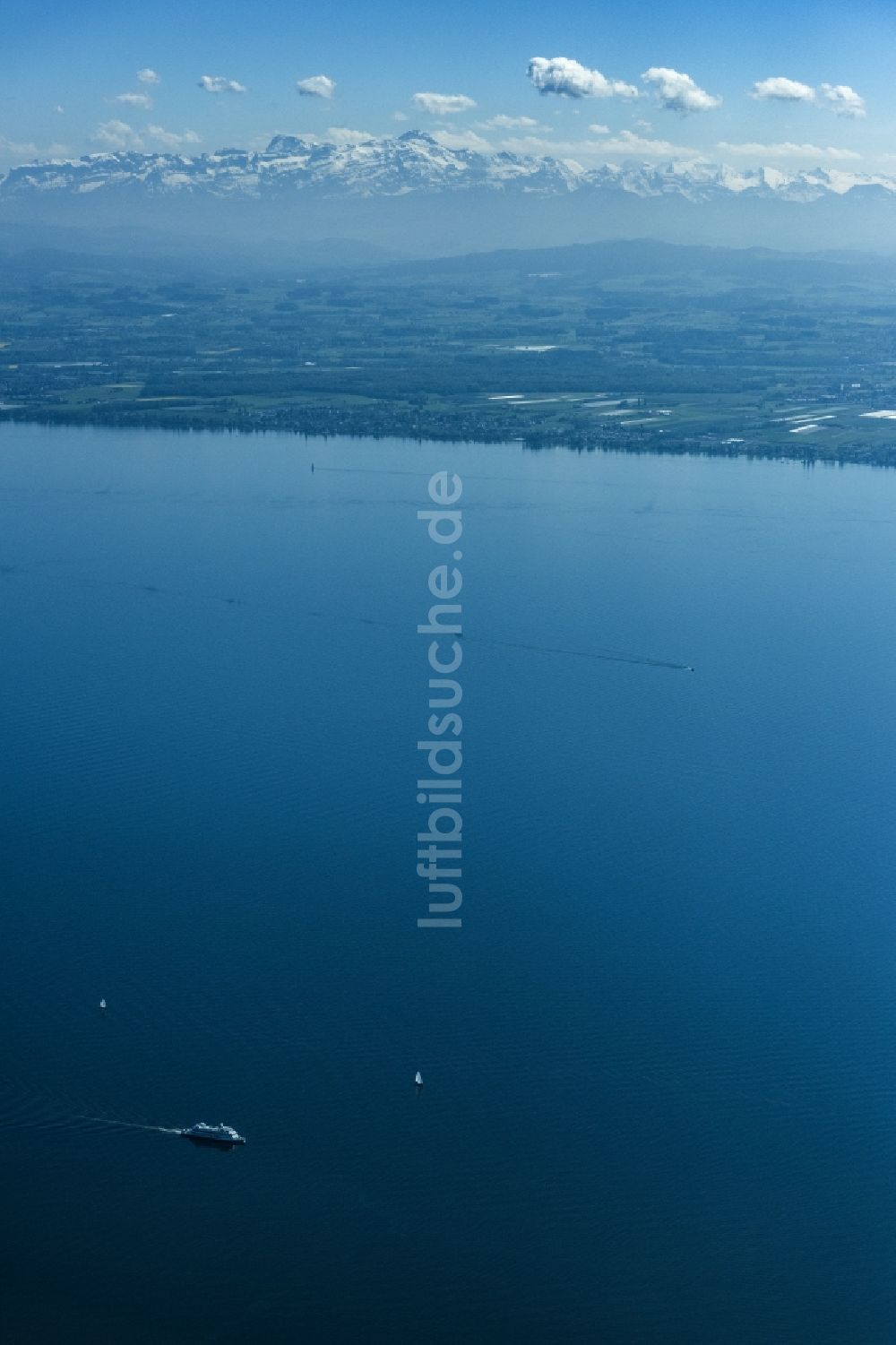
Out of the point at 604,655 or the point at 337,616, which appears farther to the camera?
the point at 337,616

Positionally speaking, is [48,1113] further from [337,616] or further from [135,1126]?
[337,616]

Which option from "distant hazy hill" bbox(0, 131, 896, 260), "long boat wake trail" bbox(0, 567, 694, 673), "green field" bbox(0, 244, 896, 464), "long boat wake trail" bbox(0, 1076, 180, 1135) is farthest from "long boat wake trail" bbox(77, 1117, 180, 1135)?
"distant hazy hill" bbox(0, 131, 896, 260)

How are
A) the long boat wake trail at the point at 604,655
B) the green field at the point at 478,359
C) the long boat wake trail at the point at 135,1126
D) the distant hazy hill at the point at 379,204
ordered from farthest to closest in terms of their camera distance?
the distant hazy hill at the point at 379,204 → the green field at the point at 478,359 → the long boat wake trail at the point at 604,655 → the long boat wake trail at the point at 135,1126

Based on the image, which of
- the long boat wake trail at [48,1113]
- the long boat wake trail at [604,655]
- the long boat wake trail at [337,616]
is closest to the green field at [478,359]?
the long boat wake trail at [337,616]

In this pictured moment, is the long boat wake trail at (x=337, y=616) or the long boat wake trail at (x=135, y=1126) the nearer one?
the long boat wake trail at (x=135, y=1126)

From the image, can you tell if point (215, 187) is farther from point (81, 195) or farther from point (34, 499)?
point (34, 499)

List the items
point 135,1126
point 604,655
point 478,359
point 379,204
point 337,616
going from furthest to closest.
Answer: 1. point 379,204
2. point 478,359
3. point 337,616
4. point 604,655
5. point 135,1126

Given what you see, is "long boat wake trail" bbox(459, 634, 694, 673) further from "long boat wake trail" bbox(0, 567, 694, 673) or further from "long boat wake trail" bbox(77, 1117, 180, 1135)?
"long boat wake trail" bbox(77, 1117, 180, 1135)

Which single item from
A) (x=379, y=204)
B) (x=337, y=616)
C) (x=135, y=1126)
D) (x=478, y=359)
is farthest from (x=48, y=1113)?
(x=379, y=204)

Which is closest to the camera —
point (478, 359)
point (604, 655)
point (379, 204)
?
point (604, 655)

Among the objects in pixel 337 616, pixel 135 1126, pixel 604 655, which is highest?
pixel 337 616

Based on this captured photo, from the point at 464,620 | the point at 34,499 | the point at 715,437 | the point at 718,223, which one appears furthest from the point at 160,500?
the point at 718,223

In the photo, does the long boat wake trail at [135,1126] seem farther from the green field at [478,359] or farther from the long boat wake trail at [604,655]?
the green field at [478,359]
